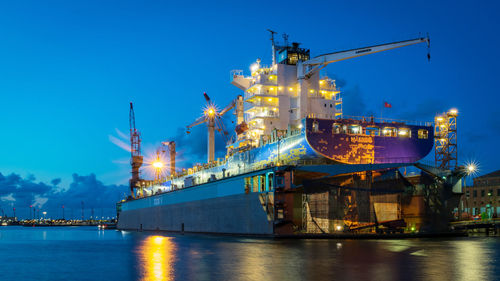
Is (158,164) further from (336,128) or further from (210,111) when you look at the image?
(336,128)

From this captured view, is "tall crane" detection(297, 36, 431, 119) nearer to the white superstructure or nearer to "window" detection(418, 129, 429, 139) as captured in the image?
the white superstructure

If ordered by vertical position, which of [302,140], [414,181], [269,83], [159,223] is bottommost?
[159,223]

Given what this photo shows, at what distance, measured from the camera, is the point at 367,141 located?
4447cm

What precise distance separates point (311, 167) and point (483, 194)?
7557 cm

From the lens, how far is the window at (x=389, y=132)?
45406mm

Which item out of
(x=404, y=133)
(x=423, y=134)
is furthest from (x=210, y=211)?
(x=423, y=134)

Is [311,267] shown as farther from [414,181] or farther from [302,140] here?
[414,181]

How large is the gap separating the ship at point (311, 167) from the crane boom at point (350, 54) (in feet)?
0.31

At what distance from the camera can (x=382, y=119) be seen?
151 feet

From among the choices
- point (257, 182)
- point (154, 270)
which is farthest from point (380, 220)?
point (154, 270)

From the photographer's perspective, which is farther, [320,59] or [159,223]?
[159,223]

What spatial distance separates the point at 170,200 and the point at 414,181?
3810cm

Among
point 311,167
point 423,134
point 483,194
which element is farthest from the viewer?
point 483,194

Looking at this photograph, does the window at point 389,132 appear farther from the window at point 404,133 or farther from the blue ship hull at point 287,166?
the window at point 404,133
